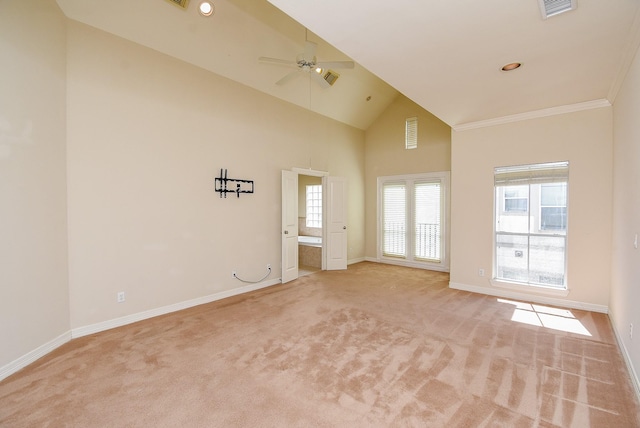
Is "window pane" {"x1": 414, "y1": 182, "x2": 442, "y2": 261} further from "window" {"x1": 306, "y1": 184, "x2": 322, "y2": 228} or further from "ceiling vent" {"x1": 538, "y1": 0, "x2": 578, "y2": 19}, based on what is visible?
"ceiling vent" {"x1": 538, "y1": 0, "x2": 578, "y2": 19}

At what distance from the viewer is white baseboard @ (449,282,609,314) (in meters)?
3.81

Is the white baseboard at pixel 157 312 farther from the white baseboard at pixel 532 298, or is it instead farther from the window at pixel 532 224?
the window at pixel 532 224

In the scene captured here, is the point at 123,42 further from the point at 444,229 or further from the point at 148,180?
the point at 444,229

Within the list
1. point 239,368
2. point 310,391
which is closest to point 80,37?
point 239,368

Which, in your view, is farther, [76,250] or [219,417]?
[76,250]

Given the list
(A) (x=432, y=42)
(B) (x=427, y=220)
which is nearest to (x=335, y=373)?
(A) (x=432, y=42)

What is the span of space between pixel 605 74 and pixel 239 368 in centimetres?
460

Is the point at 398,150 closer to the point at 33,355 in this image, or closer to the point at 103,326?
the point at 103,326

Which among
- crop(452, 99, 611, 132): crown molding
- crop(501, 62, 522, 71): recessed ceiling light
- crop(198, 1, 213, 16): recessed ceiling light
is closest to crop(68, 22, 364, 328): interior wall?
crop(198, 1, 213, 16): recessed ceiling light

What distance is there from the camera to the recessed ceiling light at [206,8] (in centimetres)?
342

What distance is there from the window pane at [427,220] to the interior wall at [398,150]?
17.7 inches

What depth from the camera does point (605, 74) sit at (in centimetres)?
298

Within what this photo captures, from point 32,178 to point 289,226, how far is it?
135 inches

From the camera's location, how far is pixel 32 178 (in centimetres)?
256
